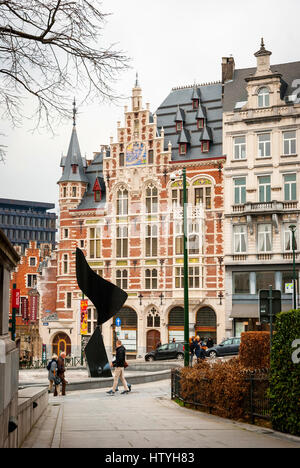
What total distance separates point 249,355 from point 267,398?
6.28 metres

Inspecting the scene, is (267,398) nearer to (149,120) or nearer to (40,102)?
(40,102)

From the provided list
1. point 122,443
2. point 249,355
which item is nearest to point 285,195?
point 249,355

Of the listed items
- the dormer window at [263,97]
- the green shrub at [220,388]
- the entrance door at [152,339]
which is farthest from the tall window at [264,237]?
the green shrub at [220,388]

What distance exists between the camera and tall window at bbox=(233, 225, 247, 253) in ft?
153

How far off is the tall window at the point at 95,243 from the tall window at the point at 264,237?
13.3 meters

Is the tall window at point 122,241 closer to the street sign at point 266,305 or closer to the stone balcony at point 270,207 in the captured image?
the stone balcony at point 270,207

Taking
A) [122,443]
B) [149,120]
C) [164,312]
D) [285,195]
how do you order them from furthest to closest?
[149,120], [164,312], [285,195], [122,443]

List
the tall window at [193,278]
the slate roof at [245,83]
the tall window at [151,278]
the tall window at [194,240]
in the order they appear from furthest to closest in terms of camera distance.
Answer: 1. the tall window at [151,278]
2. the tall window at [194,240]
3. the tall window at [193,278]
4. the slate roof at [245,83]

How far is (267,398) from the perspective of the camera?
40.7ft

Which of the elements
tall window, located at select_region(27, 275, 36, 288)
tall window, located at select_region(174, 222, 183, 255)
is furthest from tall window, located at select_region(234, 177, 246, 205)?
tall window, located at select_region(27, 275, 36, 288)

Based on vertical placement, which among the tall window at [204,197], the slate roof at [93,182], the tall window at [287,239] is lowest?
the tall window at [287,239]

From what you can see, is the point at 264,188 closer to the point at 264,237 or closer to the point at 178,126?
the point at 264,237

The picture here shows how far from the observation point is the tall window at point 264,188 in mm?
46175
